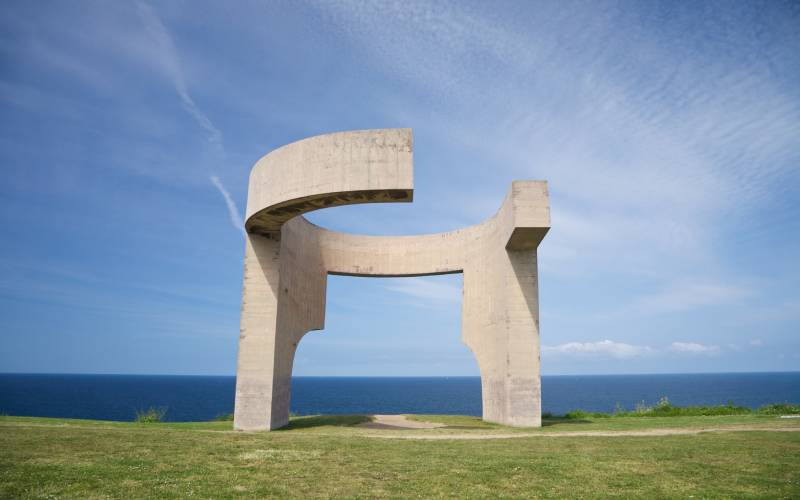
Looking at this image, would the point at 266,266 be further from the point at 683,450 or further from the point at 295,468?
the point at 683,450

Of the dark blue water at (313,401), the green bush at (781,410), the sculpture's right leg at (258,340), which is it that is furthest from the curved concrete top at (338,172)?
the dark blue water at (313,401)

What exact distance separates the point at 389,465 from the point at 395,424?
386 inches

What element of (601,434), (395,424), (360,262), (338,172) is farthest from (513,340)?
(338,172)

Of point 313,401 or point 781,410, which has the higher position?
point 781,410

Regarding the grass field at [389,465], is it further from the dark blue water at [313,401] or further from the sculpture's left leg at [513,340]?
the dark blue water at [313,401]

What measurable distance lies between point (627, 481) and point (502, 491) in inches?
77.8

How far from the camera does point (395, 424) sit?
1812 cm

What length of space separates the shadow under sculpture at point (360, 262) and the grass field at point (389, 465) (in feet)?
11.0

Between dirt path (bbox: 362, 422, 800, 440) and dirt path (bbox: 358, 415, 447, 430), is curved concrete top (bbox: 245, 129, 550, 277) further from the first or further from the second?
dirt path (bbox: 358, 415, 447, 430)

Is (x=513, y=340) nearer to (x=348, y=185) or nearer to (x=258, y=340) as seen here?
(x=348, y=185)

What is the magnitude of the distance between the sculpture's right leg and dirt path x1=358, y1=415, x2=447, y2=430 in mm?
3174

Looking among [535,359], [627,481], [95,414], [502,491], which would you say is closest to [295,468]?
[502,491]

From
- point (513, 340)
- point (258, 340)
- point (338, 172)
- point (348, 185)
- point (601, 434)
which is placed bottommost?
point (601, 434)

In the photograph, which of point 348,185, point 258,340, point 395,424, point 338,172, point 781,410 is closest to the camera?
point 348,185
